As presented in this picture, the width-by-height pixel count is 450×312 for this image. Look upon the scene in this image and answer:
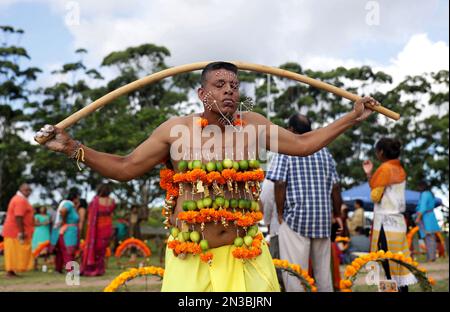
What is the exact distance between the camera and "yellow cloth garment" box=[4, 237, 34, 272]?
12375mm

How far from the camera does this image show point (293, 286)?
6578mm

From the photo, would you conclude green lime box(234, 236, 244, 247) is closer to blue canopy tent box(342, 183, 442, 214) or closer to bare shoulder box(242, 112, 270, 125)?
bare shoulder box(242, 112, 270, 125)

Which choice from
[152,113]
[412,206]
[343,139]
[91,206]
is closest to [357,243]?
[91,206]

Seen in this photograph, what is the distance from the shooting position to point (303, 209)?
664cm

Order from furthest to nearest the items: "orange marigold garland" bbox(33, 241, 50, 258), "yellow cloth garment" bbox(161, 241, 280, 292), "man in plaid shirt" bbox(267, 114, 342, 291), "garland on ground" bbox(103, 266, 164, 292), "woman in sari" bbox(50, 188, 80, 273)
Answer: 1. "orange marigold garland" bbox(33, 241, 50, 258)
2. "woman in sari" bbox(50, 188, 80, 273)
3. "man in plaid shirt" bbox(267, 114, 342, 291)
4. "garland on ground" bbox(103, 266, 164, 292)
5. "yellow cloth garment" bbox(161, 241, 280, 292)

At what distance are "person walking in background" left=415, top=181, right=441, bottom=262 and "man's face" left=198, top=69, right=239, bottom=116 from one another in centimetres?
1232

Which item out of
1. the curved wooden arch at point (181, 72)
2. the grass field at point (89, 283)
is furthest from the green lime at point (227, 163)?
the grass field at point (89, 283)

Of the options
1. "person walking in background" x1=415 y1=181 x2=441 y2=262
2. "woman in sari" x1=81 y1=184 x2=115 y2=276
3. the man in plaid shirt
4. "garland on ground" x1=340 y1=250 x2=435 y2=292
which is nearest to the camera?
"garland on ground" x1=340 y1=250 x2=435 y2=292

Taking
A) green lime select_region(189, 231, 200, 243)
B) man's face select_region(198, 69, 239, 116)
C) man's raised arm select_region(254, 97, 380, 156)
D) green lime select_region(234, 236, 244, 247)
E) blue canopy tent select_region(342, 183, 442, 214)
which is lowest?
green lime select_region(234, 236, 244, 247)

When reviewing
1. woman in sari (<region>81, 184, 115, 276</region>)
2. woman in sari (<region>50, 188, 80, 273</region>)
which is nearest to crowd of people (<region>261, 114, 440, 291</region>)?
woman in sari (<region>81, 184, 115, 276</region>)

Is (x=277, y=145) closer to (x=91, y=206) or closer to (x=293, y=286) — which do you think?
(x=293, y=286)

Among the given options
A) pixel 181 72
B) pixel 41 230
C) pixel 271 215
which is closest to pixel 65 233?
pixel 41 230

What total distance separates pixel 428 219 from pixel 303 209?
9644mm
